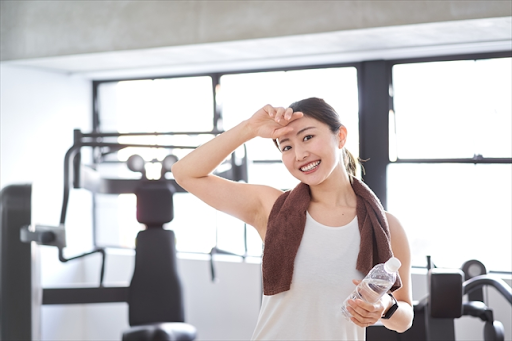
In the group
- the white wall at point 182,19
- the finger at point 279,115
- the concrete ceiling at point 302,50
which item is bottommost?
the finger at point 279,115

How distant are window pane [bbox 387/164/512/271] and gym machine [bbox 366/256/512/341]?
2.26ft

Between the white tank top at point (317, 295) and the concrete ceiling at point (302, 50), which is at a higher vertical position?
the concrete ceiling at point (302, 50)

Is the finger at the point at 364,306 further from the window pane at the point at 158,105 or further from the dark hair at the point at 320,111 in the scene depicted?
the window pane at the point at 158,105

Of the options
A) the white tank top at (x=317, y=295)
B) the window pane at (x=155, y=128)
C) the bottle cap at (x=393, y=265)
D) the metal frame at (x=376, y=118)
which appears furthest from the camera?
the window pane at (x=155, y=128)

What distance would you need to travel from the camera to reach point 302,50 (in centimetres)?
346

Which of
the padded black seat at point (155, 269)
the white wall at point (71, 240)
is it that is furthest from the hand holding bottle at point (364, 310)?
the white wall at point (71, 240)

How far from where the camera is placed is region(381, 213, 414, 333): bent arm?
1.35 metres

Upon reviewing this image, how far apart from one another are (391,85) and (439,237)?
1111 millimetres

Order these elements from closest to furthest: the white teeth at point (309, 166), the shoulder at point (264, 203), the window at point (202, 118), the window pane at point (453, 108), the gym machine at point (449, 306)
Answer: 1. the white teeth at point (309, 166)
2. the shoulder at point (264, 203)
3. the gym machine at point (449, 306)
4. the window pane at point (453, 108)
5. the window at point (202, 118)

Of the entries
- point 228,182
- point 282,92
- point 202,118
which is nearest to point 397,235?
point 228,182

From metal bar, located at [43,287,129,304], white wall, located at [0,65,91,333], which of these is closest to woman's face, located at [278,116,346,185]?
metal bar, located at [43,287,129,304]

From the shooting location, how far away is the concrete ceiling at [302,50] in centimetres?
294

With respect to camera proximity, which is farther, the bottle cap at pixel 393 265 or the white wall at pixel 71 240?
the white wall at pixel 71 240

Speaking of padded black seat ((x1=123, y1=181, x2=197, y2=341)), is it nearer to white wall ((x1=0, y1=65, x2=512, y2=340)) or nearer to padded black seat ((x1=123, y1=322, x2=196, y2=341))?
padded black seat ((x1=123, y1=322, x2=196, y2=341))
